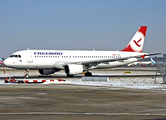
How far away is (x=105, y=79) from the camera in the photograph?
34.1m

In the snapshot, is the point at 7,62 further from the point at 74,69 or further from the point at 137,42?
the point at 137,42

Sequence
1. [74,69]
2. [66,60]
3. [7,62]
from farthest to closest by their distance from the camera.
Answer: [66,60]
[74,69]
[7,62]

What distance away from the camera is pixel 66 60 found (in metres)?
44.4

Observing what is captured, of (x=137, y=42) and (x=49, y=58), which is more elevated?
(x=137, y=42)

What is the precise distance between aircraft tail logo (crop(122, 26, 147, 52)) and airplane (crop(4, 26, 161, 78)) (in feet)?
3.56

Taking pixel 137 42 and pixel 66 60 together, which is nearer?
pixel 66 60

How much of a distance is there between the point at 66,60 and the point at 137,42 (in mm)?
14129

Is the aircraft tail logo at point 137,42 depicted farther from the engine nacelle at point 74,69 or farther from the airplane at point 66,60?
the engine nacelle at point 74,69

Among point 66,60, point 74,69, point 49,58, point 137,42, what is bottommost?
point 74,69

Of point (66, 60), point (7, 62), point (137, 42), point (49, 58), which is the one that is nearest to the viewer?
point (7, 62)

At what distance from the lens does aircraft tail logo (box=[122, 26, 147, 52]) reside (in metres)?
50.9

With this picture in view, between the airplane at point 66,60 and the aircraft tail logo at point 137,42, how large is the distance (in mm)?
1084

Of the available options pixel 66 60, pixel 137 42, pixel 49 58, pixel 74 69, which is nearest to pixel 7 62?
pixel 49 58

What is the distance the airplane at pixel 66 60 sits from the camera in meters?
41.8
